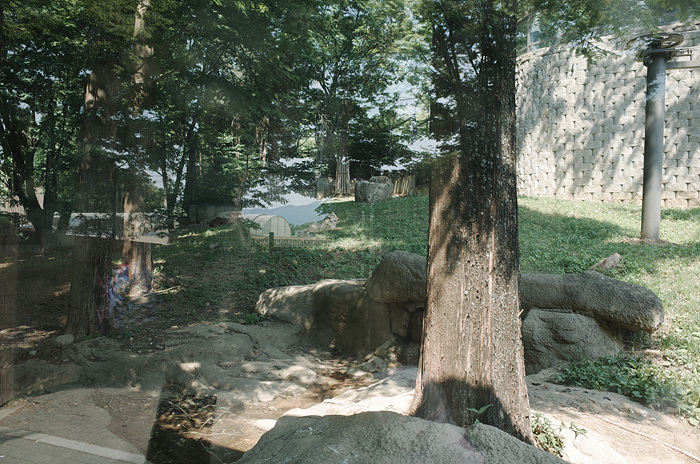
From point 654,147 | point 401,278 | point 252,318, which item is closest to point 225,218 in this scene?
point 252,318

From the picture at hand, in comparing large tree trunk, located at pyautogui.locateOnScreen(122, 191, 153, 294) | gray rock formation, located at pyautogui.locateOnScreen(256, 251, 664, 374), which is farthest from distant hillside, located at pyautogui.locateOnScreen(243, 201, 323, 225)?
large tree trunk, located at pyautogui.locateOnScreen(122, 191, 153, 294)

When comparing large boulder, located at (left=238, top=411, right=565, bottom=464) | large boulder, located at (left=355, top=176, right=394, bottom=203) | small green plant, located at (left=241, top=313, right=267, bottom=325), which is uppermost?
large boulder, located at (left=355, top=176, right=394, bottom=203)

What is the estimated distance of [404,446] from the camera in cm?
194

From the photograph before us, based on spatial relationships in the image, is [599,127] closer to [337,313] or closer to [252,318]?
[337,313]

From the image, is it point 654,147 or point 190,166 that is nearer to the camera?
point 190,166

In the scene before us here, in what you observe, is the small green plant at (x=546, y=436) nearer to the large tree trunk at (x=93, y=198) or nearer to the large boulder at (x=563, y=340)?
the large boulder at (x=563, y=340)

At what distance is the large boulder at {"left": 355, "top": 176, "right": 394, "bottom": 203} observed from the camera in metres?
5.07

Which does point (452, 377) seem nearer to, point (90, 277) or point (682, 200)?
point (90, 277)

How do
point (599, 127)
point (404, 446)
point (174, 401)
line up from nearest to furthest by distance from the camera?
1. point (404, 446)
2. point (174, 401)
3. point (599, 127)

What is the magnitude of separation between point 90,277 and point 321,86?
10.4ft

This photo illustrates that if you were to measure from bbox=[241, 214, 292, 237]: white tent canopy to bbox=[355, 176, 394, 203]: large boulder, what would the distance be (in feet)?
3.15

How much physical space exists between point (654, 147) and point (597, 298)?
6.97ft

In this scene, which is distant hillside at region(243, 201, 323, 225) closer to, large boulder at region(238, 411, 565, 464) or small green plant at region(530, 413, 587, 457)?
large boulder at region(238, 411, 565, 464)

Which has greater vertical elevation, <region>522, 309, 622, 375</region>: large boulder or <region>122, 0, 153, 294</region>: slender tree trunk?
<region>122, 0, 153, 294</region>: slender tree trunk
